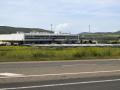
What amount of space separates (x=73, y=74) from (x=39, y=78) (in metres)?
2.22

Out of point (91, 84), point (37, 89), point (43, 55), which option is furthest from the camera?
point (43, 55)

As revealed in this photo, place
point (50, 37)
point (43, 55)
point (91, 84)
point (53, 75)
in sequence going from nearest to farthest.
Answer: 1. point (91, 84)
2. point (53, 75)
3. point (43, 55)
4. point (50, 37)

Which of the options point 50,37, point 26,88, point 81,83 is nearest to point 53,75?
point 81,83

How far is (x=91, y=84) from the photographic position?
15.5 meters

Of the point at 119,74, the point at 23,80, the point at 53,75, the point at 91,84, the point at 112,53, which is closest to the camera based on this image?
the point at 91,84

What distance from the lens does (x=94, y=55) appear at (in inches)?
1705

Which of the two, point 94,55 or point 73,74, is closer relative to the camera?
point 73,74

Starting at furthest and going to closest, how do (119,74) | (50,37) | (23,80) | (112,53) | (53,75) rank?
(50,37) < (112,53) < (119,74) < (53,75) < (23,80)

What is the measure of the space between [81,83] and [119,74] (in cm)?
484

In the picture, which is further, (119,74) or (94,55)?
(94,55)

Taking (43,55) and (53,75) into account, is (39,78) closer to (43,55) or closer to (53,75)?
(53,75)

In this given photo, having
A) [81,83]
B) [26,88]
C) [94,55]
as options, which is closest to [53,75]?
[81,83]

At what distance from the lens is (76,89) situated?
1384cm

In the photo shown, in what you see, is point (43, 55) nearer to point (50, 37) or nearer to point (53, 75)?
point (53, 75)
